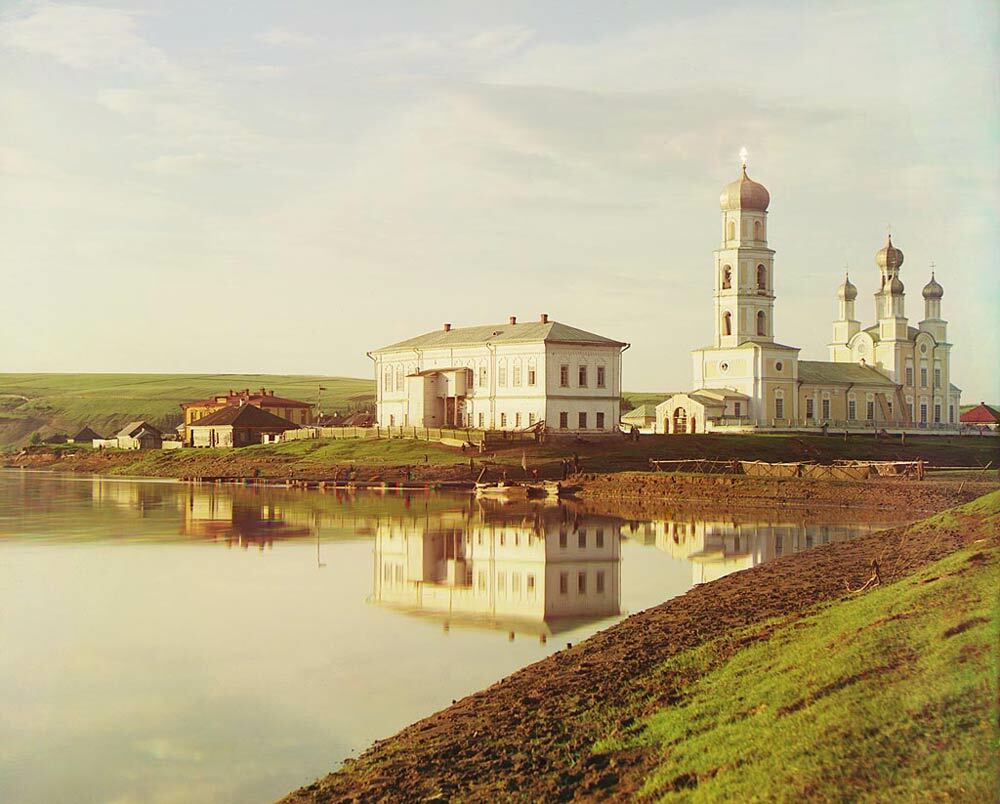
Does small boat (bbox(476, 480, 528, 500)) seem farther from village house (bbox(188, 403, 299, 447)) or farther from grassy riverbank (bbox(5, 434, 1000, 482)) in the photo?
village house (bbox(188, 403, 299, 447))

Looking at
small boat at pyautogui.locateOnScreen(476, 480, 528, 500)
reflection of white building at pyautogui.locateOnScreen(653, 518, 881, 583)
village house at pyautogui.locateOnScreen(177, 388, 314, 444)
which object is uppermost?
village house at pyautogui.locateOnScreen(177, 388, 314, 444)

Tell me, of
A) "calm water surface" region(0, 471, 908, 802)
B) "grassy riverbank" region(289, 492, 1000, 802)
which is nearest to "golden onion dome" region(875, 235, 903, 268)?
"calm water surface" region(0, 471, 908, 802)

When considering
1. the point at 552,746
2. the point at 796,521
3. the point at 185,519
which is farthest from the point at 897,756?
the point at 185,519

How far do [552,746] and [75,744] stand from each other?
576 cm

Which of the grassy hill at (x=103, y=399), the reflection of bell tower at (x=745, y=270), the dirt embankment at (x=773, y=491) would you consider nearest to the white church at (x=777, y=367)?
the reflection of bell tower at (x=745, y=270)

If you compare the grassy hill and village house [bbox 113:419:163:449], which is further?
the grassy hill

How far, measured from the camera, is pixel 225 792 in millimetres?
11953

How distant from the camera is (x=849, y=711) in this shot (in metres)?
10.2

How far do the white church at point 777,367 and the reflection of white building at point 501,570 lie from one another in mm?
37117

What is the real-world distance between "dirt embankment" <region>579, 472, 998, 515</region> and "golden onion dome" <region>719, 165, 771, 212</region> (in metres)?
34.1

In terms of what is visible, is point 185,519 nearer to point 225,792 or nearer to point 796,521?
point 796,521

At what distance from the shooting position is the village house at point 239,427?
83.2 metres

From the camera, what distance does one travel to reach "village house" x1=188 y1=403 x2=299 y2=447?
83250 millimetres

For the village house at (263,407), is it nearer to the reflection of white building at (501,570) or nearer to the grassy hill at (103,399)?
the grassy hill at (103,399)
